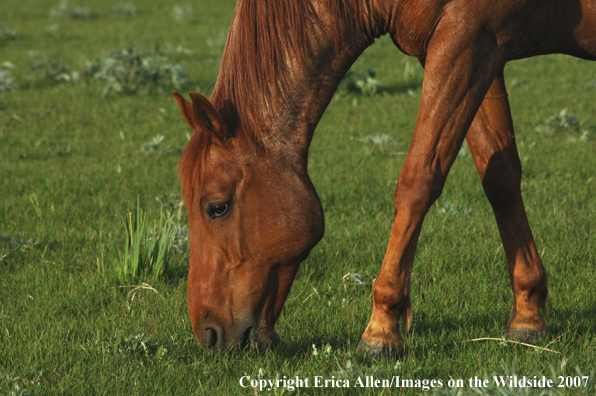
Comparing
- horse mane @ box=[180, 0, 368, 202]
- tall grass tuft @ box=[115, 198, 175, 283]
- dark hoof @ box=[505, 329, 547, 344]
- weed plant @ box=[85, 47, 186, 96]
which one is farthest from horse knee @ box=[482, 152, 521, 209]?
weed plant @ box=[85, 47, 186, 96]

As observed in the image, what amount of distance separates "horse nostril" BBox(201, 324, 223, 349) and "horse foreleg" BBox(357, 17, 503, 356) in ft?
2.47

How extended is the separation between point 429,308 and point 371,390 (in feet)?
3.49

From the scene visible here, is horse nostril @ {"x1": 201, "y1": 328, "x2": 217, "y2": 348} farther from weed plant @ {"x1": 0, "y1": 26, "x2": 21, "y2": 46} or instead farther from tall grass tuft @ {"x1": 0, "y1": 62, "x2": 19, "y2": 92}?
weed plant @ {"x1": 0, "y1": 26, "x2": 21, "y2": 46}

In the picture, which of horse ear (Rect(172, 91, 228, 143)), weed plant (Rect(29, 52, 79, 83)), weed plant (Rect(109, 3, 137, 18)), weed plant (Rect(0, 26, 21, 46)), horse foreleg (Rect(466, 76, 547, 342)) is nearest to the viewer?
horse ear (Rect(172, 91, 228, 143))

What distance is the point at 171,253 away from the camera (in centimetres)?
464

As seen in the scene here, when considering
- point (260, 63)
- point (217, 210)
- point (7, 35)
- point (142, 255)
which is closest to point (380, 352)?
point (217, 210)

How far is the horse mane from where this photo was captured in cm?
306

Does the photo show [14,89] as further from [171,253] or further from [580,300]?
[580,300]

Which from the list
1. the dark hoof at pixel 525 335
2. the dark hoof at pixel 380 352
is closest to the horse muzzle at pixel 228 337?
the dark hoof at pixel 380 352

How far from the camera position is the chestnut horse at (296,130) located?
291 cm

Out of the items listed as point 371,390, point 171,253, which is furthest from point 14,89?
point 371,390

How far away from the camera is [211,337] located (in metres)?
3.02

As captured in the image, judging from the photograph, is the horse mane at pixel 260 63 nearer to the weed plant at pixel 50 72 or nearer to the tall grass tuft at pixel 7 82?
the tall grass tuft at pixel 7 82

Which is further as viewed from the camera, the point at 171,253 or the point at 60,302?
the point at 171,253
